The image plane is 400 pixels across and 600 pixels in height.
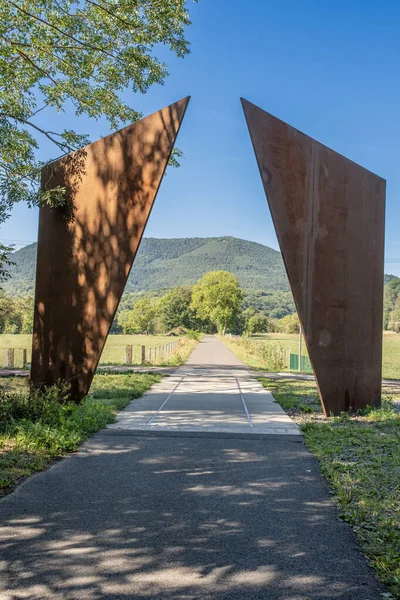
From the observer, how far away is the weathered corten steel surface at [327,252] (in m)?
8.43

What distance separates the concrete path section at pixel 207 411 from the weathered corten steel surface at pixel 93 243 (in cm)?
125

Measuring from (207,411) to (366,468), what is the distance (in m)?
4.12

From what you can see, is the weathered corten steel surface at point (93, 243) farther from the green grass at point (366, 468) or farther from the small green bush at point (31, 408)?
the green grass at point (366, 468)

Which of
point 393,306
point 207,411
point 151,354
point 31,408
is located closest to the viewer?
point 31,408

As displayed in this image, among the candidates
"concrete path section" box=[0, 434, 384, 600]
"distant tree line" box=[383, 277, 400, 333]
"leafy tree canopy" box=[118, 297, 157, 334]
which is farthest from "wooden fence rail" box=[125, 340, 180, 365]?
"leafy tree canopy" box=[118, 297, 157, 334]

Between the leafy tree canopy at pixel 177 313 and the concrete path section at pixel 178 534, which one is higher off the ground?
the leafy tree canopy at pixel 177 313

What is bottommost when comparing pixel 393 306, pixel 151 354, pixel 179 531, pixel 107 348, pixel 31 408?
pixel 107 348

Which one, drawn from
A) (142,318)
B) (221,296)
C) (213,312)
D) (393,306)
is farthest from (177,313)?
(393,306)

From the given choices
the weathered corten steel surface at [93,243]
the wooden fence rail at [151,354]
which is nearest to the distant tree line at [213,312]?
the wooden fence rail at [151,354]

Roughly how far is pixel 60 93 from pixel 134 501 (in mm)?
9205

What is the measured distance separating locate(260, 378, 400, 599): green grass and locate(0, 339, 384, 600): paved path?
105 millimetres

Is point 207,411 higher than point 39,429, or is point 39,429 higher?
point 39,429

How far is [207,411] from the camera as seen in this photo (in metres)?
9.00

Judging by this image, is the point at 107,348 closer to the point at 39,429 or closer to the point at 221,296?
the point at 221,296
